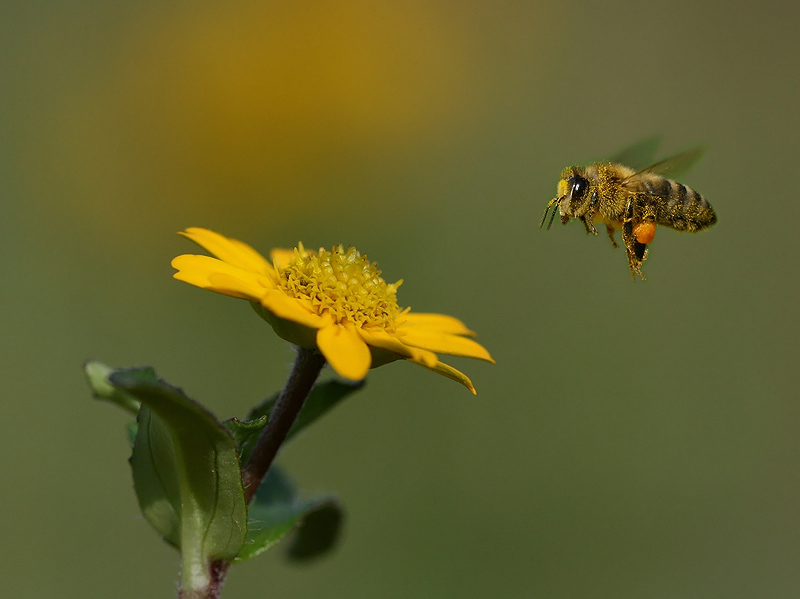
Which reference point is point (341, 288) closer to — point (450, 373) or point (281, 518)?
point (450, 373)

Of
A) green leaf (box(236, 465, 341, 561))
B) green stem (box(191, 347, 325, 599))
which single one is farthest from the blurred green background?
green stem (box(191, 347, 325, 599))

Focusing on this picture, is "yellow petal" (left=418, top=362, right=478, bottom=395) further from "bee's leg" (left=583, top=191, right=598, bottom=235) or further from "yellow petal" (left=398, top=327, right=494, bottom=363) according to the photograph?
"bee's leg" (left=583, top=191, right=598, bottom=235)

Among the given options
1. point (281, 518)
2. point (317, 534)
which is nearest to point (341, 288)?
point (281, 518)

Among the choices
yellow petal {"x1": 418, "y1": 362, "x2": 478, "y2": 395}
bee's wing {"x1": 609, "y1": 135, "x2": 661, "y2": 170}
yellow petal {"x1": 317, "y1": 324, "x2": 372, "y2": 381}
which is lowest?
yellow petal {"x1": 418, "y1": 362, "x2": 478, "y2": 395}

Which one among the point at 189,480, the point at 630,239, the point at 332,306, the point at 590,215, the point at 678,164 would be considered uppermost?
the point at 678,164

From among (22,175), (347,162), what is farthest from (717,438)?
(22,175)

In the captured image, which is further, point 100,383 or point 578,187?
point 578,187
